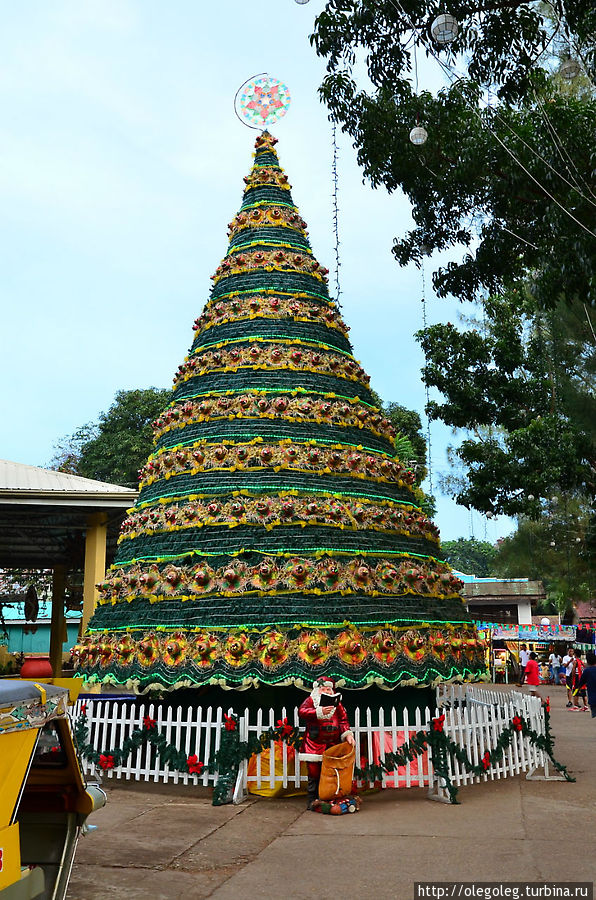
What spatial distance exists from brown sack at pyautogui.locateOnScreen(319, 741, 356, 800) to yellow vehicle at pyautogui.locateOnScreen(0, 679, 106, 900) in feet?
10.3

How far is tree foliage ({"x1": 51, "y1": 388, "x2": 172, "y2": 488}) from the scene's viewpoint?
36.5m

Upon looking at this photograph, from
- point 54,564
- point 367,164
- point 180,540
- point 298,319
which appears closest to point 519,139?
point 367,164

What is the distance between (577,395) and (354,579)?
1066cm

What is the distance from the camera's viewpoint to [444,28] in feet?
26.2

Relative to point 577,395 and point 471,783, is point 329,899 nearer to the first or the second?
point 471,783

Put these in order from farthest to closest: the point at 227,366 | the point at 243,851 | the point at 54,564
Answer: the point at 54,564
the point at 227,366
the point at 243,851

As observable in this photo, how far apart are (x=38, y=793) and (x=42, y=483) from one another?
12.7 m

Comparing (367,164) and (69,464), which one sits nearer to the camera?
(367,164)

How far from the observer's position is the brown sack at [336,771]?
714cm

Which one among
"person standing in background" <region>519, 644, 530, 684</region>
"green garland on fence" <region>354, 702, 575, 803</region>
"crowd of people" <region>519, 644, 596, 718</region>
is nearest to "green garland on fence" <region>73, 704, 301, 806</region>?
"green garland on fence" <region>354, 702, 575, 803</region>

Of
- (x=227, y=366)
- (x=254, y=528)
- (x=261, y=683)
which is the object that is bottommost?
(x=261, y=683)

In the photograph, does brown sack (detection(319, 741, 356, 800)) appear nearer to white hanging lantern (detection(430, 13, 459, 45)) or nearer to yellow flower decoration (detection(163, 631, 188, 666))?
yellow flower decoration (detection(163, 631, 188, 666))

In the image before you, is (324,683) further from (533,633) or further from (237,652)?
(533,633)

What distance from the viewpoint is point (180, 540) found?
8.82 metres
